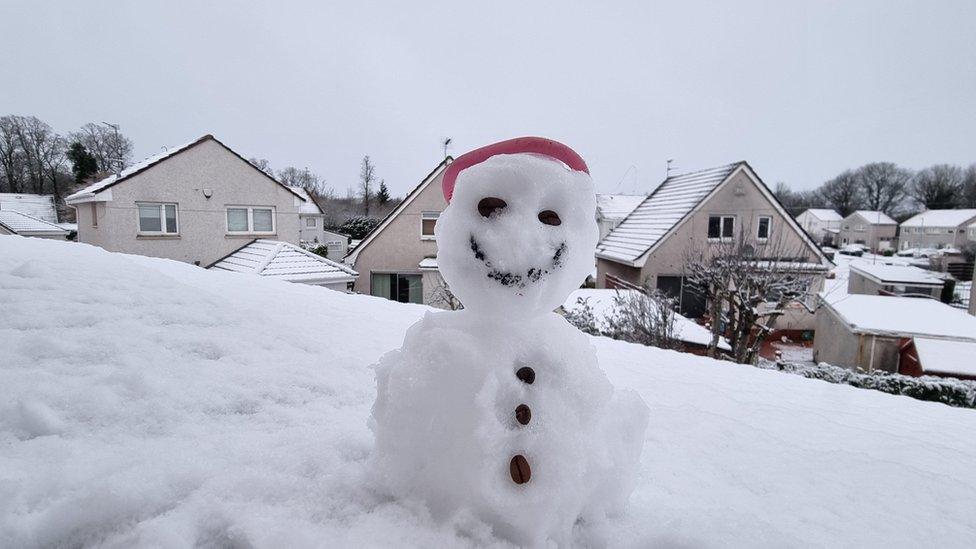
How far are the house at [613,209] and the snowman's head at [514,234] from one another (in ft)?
80.1

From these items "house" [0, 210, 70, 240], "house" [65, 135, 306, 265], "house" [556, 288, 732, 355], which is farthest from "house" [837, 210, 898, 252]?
"house" [0, 210, 70, 240]

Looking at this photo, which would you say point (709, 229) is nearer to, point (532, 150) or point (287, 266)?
point (287, 266)

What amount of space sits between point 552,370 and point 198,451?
1.46 meters

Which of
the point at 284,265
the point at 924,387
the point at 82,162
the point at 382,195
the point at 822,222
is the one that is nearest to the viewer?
the point at 924,387

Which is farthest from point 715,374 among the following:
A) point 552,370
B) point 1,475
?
point 1,475

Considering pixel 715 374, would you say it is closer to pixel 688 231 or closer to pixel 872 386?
pixel 872 386

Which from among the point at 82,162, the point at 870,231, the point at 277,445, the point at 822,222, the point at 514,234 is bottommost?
the point at 277,445

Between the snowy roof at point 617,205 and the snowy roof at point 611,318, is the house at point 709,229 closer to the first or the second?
the snowy roof at point 611,318

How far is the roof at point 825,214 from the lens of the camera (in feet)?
202

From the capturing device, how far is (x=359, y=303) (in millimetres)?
5332

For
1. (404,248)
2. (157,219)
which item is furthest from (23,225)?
(404,248)

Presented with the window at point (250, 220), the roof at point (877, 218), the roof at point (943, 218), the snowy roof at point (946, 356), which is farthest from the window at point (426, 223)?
the roof at point (877, 218)

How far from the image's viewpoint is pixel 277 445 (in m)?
1.93

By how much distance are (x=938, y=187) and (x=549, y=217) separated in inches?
3226
